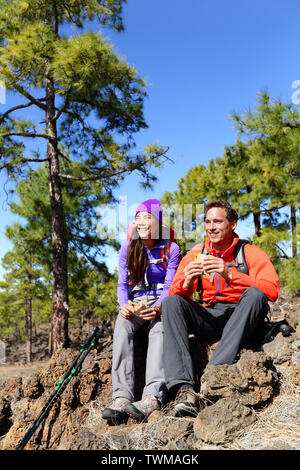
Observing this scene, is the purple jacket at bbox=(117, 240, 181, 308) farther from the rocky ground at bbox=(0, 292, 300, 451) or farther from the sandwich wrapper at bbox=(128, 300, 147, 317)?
the rocky ground at bbox=(0, 292, 300, 451)

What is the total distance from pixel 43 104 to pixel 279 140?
7.11m

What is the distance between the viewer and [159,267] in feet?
11.7

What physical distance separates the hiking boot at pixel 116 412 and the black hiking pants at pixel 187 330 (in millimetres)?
411

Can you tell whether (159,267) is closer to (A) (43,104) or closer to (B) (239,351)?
(B) (239,351)

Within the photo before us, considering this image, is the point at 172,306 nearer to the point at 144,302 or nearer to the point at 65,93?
the point at 144,302

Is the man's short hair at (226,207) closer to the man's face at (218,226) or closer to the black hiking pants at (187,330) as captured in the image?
the man's face at (218,226)

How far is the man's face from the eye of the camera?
303cm

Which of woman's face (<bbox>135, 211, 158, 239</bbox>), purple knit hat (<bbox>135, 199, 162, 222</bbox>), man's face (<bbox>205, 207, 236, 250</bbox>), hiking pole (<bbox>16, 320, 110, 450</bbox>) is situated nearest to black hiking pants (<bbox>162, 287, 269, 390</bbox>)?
man's face (<bbox>205, 207, 236, 250</bbox>)

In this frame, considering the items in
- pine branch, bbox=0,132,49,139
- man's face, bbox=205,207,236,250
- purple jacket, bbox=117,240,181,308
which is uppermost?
pine branch, bbox=0,132,49,139

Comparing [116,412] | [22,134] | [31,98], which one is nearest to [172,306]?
[116,412]

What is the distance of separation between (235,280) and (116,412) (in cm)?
134

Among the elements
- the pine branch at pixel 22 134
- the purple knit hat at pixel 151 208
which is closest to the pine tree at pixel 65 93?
the pine branch at pixel 22 134

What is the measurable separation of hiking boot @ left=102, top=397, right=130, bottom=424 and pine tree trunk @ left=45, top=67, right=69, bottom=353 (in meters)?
5.07

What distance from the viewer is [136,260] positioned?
3.47 metres
